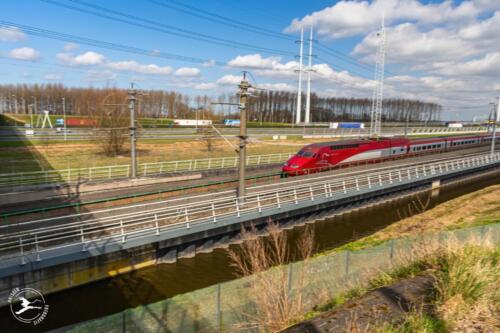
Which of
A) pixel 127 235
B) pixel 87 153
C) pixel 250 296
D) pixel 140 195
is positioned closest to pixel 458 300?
pixel 250 296

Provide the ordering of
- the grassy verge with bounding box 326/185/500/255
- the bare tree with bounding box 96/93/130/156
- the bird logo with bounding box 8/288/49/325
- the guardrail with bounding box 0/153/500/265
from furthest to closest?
the bare tree with bounding box 96/93/130/156 → the grassy verge with bounding box 326/185/500/255 → the guardrail with bounding box 0/153/500/265 → the bird logo with bounding box 8/288/49/325

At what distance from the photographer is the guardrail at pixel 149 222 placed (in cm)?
1378

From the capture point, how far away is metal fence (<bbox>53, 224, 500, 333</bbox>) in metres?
6.94

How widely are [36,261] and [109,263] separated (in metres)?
2.92

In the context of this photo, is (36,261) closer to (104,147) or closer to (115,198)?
(115,198)

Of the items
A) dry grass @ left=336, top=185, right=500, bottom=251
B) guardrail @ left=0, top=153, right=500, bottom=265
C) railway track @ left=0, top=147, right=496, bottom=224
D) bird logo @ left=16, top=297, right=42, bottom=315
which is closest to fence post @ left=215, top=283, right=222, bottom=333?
guardrail @ left=0, top=153, right=500, bottom=265

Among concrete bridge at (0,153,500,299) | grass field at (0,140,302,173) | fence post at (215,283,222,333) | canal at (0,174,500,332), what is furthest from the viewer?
grass field at (0,140,302,173)

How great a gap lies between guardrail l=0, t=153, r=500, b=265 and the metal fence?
754 cm

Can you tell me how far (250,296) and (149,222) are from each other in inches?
391

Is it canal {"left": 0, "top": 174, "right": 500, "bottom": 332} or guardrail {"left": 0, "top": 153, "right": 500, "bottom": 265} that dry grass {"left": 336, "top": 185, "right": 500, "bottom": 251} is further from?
guardrail {"left": 0, "top": 153, "right": 500, "bottom": 265}

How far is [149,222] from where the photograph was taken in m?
16.8

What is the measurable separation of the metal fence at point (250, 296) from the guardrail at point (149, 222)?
7538 mm

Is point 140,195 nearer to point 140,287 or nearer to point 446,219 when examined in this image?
point 140,287

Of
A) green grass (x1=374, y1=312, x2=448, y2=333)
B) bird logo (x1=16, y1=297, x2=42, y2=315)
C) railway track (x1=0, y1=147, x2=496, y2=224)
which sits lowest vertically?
bird logo (x1=16, y1=297, x2=42, y2=315)
